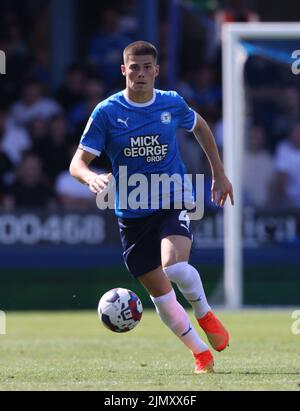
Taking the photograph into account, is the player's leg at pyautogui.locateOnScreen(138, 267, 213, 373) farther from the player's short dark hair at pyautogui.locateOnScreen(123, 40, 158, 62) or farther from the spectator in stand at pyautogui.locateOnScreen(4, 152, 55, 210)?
the spectator in stand at pyautogui.locateOnScreen(4, 152, 55, 210)

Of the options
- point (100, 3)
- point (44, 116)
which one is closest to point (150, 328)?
point (44, 116)

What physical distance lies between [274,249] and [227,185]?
643 cm

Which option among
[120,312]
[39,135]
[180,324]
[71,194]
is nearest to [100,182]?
[120,312]

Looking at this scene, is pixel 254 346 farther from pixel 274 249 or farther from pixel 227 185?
pixel 274 249

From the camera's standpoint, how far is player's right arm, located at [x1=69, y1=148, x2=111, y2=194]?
6977mm

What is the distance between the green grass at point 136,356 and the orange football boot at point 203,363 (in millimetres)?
72

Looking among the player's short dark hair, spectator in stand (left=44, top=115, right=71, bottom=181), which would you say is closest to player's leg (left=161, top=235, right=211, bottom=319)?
the player's short dark hair

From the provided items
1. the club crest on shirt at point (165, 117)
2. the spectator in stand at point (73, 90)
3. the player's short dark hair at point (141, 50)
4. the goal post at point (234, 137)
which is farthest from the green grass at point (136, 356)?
the spectator in stand at point (73, 90)

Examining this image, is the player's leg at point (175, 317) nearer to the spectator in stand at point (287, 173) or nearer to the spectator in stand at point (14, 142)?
the spectator in stand at point (287, 173)

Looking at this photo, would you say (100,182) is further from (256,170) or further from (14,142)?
(14,142)

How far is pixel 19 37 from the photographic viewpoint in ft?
58.2

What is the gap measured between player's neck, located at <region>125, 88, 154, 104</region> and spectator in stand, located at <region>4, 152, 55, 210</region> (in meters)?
7.15

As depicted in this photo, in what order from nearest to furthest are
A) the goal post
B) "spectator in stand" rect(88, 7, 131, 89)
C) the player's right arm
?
the player's right arm, the goal post, "spectator in stand" rect(88, 7, 131, 89)

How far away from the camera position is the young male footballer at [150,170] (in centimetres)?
763
